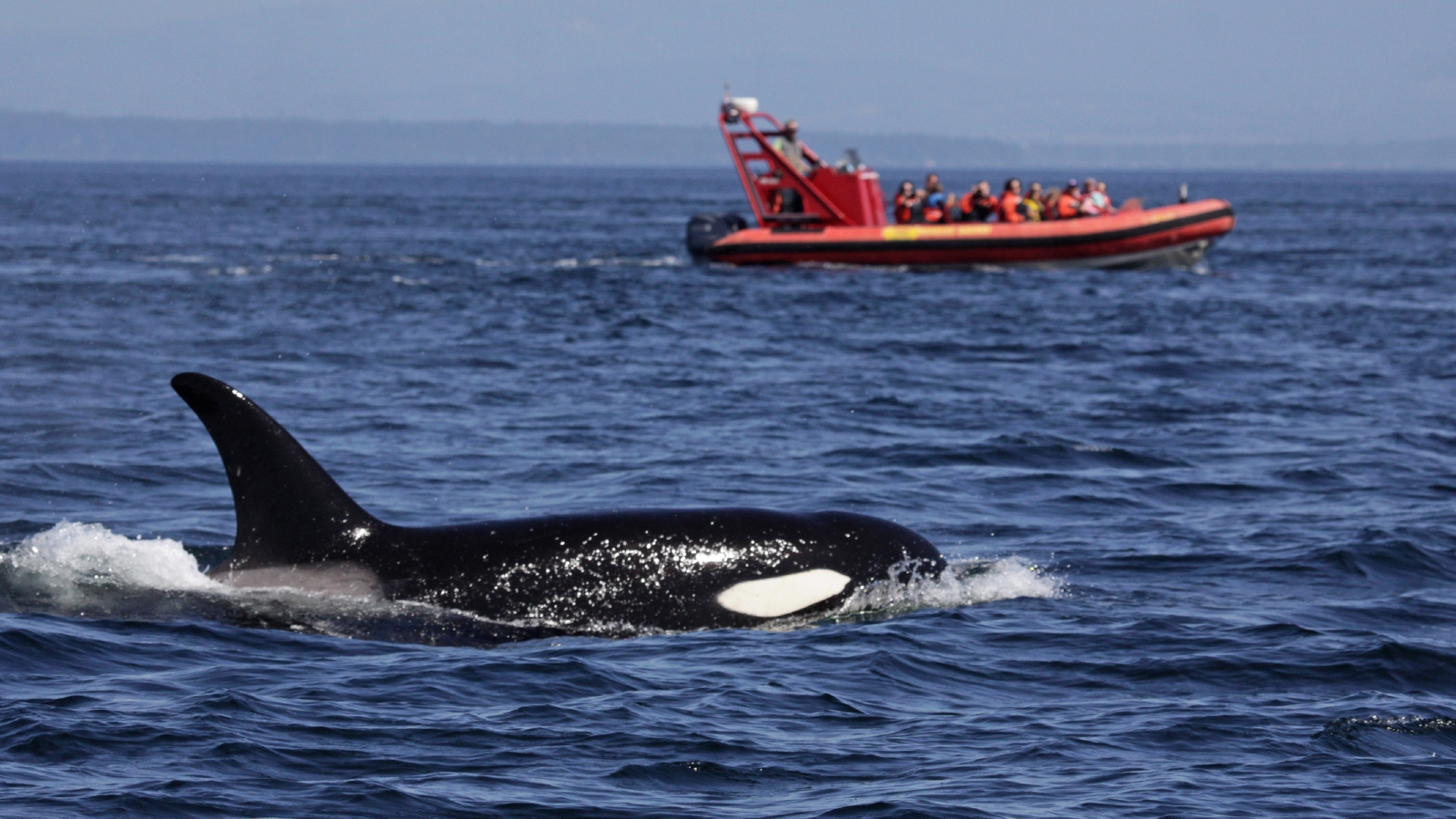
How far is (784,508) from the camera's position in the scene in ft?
39.9

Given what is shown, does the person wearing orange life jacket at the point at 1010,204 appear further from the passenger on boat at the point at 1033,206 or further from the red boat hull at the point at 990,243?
the red boat hull at the point at 990,243

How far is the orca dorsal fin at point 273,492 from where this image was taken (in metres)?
8.15

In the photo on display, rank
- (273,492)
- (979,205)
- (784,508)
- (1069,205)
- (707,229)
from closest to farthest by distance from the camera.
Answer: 1. (273,492)
2. (784,508)
3. (979,205)
4. (1069,205)
5. (707,229)

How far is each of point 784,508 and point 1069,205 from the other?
84.6ft

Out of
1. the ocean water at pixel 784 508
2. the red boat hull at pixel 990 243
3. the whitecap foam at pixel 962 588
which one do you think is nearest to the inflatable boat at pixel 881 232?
the red boat hull at pixel 990 243

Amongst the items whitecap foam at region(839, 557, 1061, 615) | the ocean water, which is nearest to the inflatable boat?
the ocean water

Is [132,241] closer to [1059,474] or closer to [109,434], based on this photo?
[109,434]

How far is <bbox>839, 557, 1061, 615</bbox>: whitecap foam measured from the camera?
9.02 metres


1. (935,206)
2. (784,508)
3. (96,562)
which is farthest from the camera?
(935,206)

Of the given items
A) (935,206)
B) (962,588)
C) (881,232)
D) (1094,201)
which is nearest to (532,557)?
(962,588)

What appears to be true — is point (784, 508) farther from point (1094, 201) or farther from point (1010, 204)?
point (1094, 201)

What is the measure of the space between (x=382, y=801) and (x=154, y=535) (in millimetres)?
5257

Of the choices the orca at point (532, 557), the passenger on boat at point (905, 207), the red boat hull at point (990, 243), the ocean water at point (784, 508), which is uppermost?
the passenger on boat at point (905, 207)

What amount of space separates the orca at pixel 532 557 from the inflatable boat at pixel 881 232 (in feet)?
86.4
